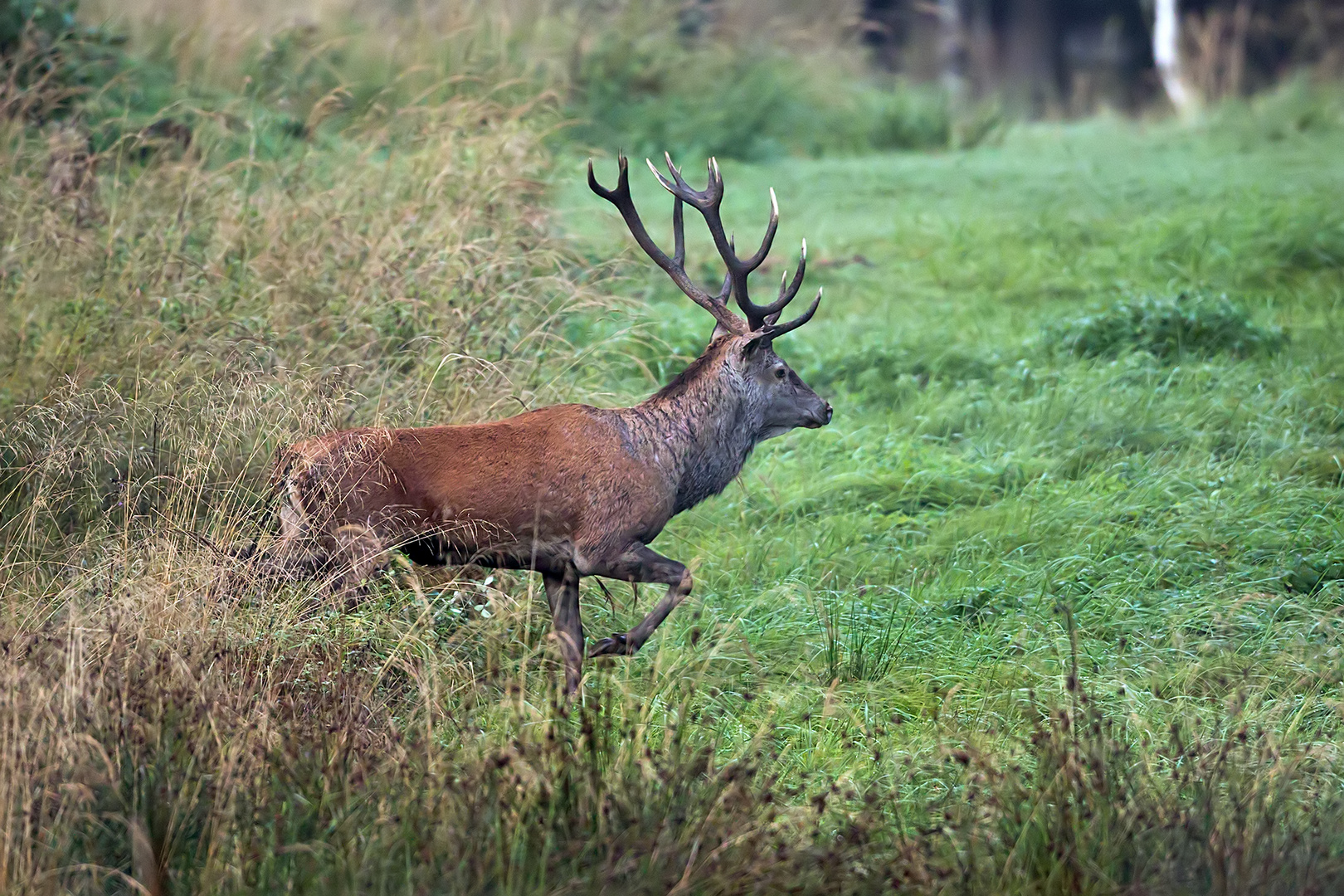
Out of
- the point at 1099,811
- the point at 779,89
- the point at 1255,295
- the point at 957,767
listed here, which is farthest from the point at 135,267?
the point at 779,89

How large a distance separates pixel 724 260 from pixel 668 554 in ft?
4.20

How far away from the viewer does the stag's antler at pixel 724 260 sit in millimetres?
5859

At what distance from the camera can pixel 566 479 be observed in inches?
210

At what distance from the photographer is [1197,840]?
3.66 m

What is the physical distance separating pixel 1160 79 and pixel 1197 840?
61.1 feet

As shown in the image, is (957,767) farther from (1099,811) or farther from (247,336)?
(247,336)

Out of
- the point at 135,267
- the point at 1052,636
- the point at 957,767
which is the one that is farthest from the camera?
the point at 135,267

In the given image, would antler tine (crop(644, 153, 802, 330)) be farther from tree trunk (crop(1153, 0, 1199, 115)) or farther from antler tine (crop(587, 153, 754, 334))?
tree trunk (crop(1153, 0, 1199, 115))

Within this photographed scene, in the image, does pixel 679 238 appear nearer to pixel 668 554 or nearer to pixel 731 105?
pixel 668 554

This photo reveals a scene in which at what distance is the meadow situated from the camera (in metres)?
3.71

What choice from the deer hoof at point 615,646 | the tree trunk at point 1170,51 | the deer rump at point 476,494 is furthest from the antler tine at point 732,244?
the tree trunk at point 1170,51

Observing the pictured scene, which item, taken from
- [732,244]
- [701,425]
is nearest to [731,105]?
[732,244]

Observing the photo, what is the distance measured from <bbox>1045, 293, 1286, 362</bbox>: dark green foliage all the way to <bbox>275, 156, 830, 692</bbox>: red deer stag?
3372 mm

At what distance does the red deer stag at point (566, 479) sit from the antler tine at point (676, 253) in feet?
0.06
